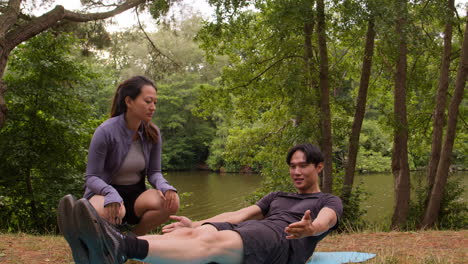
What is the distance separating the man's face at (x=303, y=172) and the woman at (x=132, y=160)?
0.93 metres

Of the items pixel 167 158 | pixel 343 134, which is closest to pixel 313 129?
pixel 343 134

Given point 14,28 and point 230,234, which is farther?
point 14,28

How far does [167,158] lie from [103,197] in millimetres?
30872

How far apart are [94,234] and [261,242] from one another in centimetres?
95

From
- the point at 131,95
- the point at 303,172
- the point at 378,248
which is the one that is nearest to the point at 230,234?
the point at 303,172

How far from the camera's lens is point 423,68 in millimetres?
11891

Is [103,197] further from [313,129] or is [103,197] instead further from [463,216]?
[463,216]

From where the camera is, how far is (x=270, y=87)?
1060 cm

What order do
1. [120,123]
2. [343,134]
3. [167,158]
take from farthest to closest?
[167,158]
[343,134]
[120,123]

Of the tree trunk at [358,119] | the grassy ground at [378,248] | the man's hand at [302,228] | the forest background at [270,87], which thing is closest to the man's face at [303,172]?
the man's hand at [302,228]

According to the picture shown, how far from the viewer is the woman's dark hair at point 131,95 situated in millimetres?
3258

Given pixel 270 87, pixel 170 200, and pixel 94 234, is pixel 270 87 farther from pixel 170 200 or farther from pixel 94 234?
pixel 94 234

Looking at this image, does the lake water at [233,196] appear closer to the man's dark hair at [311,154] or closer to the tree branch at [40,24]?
the tree branch at [40,24]

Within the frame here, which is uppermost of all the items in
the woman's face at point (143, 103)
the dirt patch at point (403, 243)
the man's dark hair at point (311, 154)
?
the woman's face at point (143, 103)
